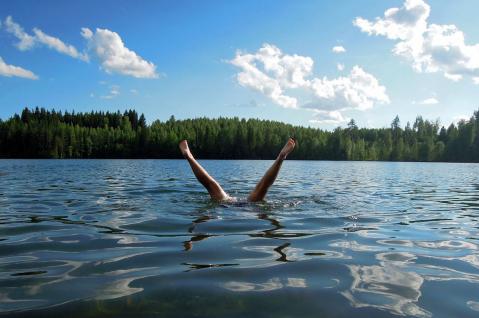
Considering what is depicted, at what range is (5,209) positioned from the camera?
9.51 meters

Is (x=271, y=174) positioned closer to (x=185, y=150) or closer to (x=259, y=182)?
(x=259, y=182)

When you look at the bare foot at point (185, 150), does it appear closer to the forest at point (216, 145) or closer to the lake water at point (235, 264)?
the lake water at point (235, 264)

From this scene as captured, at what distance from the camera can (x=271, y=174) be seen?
916 centimetres

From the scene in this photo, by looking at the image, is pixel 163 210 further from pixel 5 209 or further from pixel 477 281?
pixel 477 281

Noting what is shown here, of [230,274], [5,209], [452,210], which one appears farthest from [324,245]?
[5,209]

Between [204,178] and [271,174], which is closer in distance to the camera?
[271,174]

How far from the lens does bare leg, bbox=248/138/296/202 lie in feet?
29.0

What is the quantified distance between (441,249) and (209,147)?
14129cm

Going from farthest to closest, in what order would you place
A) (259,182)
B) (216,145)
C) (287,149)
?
(216,145) < (259,182) < (287,149)

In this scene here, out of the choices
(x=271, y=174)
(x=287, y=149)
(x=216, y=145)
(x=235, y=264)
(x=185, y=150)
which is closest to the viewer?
(x=235, y=264)

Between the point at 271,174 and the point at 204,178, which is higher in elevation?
the point at 271,174

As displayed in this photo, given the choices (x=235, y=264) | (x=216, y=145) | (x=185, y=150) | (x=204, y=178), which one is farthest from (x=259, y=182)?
(x=216, y=145)

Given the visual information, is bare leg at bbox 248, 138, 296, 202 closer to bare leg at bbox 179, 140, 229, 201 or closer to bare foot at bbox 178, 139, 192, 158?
bare leg at bbox 179, 140, 229, 201

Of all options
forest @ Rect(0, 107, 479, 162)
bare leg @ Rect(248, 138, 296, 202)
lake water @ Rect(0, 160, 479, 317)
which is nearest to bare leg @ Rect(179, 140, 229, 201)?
bare leg @ Rect(248, 138, 296, 202)
